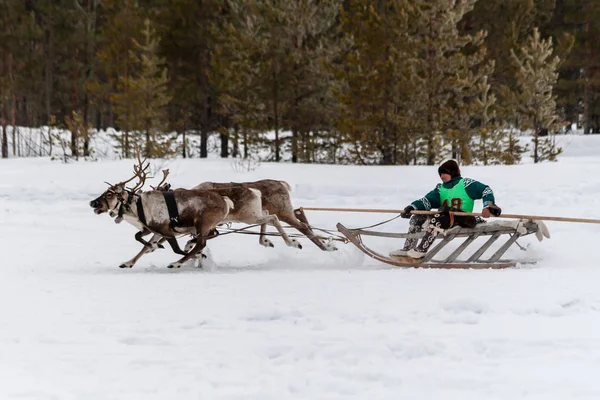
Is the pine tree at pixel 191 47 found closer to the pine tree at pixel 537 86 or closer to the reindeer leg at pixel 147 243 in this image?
the pine tree at pixel 537 86

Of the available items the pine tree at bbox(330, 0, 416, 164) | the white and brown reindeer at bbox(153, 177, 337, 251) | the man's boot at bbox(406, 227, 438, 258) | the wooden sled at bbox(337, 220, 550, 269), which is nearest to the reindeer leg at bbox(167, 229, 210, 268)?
the white and brown reindeer at bbox(153, 177, 337, 251)

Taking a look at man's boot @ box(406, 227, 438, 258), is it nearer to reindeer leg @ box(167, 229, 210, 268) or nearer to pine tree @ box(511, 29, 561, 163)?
reindeer leg @ box(167, 229, 210, 268)

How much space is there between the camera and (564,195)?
14828mm

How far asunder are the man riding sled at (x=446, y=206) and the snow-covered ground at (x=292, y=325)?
45cm

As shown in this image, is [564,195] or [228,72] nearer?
[564,195]

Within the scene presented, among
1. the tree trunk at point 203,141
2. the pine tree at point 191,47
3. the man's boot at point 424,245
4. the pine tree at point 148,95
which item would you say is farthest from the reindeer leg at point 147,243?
the tree trunk at point 203,141

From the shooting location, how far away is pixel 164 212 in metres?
7.80

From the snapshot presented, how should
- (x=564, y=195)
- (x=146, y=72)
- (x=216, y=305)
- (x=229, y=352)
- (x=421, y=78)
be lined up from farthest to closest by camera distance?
(x=146, y=72)
(x=421, y=78)
(x=564, y=195)
(x=216, y=305)
(x=229, y=352)

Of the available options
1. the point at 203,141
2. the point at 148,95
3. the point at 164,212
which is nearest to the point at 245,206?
the point at 164,212

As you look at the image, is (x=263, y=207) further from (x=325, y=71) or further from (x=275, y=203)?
(x=325, y=71)

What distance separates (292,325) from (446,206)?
3.54 meters

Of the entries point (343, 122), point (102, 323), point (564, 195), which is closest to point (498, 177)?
point (564, 195)

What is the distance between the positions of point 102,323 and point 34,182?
14.7 m

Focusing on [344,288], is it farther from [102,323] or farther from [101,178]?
[101,178]
